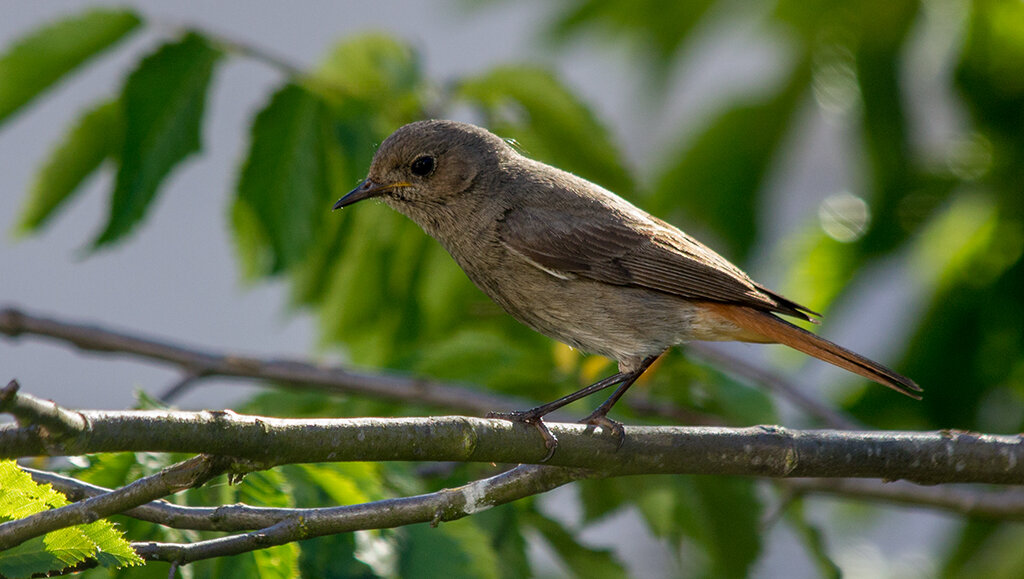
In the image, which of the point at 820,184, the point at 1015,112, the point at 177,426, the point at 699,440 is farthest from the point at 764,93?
the point at 820,184

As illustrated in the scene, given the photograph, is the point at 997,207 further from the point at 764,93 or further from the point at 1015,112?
the point at 764,93

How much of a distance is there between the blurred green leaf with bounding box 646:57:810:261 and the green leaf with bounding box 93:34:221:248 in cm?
233

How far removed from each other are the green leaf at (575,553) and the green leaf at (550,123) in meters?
1.42

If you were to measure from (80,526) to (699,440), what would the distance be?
1.32 meters

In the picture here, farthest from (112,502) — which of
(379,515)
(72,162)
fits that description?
(72,162)

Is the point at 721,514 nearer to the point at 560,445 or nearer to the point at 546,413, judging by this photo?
the point at 546,413

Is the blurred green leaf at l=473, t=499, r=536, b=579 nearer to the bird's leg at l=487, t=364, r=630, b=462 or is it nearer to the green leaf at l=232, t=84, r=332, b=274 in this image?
the bird's leg at l=487, t=364, r=630, b=462

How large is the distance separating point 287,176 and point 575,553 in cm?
155

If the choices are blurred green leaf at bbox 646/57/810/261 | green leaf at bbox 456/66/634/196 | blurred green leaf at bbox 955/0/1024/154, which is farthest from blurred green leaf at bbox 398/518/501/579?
blurred green leaf at bbox 955/0/1024/154

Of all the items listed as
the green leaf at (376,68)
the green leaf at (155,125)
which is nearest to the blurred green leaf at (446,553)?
the green leaf at (155,125)

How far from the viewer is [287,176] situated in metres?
3.45

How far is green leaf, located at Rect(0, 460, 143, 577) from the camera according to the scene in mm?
1783

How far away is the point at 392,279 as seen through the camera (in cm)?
414

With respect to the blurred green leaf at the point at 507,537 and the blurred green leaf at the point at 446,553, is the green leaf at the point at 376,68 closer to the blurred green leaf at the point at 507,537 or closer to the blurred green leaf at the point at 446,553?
the blurred green leaf at the point at 507,537
